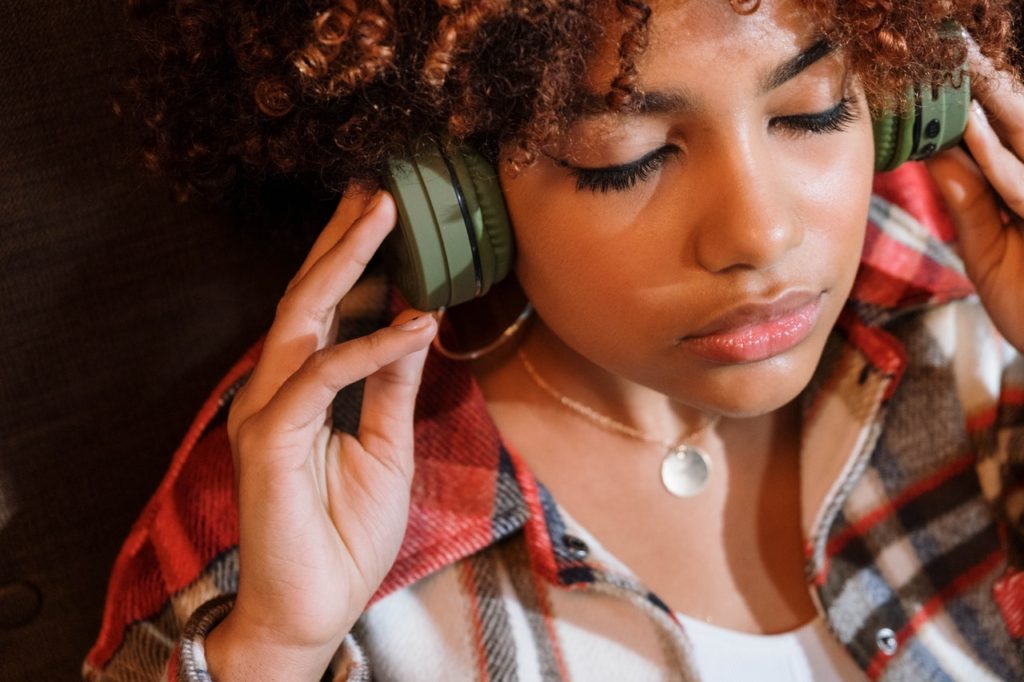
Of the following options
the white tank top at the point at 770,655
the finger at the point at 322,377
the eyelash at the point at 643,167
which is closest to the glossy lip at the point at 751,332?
the eyelash at the point at 643,167

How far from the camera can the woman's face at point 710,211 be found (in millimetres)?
876

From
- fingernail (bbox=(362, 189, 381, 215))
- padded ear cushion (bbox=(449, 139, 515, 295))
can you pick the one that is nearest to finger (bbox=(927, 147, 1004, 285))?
padded ear cushion (bbox=(449, 139, 515, 295))

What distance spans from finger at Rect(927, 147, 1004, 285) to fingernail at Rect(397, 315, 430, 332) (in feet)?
2.08

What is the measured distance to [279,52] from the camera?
35.2 inches

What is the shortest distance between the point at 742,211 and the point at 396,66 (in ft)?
0.99

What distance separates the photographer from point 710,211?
917 millimetres

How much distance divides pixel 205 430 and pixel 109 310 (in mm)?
164

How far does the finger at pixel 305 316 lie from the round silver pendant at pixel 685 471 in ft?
1.46

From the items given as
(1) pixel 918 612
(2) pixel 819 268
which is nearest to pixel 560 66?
(2) pixel 819 268

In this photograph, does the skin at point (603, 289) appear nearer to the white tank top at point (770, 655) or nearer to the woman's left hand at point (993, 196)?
the woman's left hand at point (993, 196)

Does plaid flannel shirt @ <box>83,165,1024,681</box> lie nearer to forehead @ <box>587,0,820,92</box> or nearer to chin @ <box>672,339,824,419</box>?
chin @ <box>672,339,824,419</box>

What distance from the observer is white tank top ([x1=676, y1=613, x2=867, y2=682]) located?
1.15 m

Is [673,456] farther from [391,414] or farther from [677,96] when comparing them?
[677,96]

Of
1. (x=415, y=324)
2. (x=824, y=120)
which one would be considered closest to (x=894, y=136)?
(x=824, y=120)
